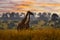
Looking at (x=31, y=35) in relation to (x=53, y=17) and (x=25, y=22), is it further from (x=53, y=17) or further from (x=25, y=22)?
(x=53, y=17)

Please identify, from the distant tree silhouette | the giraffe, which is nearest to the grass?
the giraffe

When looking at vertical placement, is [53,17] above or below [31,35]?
above

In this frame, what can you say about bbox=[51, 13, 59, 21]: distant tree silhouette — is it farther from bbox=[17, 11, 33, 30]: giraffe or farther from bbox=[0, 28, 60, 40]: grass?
bbox=[0, 28, 60, 40]: grass

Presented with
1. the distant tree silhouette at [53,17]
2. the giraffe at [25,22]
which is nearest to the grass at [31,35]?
the giraffe at [25,22]

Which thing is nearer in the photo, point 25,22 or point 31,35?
point 31,35

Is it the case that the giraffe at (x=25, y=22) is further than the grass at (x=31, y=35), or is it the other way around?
the giraffe at (x=25, y=22)

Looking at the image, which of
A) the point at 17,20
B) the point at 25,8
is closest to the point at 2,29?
the point at 17,20

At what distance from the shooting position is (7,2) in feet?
13.3

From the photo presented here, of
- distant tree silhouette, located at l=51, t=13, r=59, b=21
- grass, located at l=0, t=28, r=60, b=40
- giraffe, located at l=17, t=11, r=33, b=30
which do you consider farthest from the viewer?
distant tree silhouette, located at l=51, t=13, r=59, b=21

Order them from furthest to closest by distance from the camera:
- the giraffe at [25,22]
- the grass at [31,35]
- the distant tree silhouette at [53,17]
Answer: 1. the distant tree silhouette at [53,17]
2. the giraffe at [25,22]
3. the grass at [31,35]

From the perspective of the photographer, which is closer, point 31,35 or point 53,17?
point 31,35

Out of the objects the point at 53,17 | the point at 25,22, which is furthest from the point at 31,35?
the point at 53,17

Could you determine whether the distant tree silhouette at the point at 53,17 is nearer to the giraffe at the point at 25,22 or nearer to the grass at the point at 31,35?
the giraffe at the point at 25,22

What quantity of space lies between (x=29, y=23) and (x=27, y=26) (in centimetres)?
8
